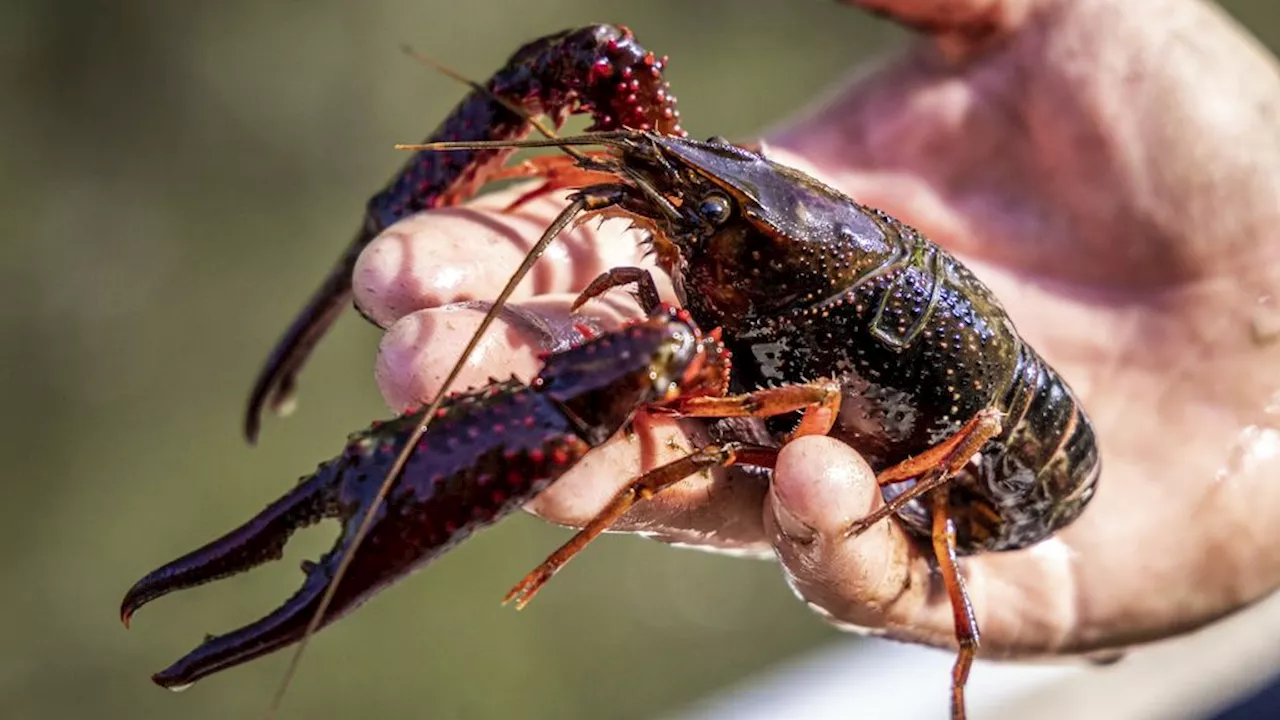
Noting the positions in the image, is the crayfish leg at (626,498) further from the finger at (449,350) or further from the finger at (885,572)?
the finger at (449,350)

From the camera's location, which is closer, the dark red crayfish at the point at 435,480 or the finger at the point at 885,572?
the dark red crayfish at the point at 435,480

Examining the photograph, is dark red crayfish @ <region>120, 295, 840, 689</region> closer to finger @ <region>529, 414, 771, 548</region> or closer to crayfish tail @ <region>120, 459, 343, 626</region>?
crayfish tail @ <region>120, 459, 343, 626</region>

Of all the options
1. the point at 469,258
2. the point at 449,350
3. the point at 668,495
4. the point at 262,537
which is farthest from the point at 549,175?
the point at 262,537

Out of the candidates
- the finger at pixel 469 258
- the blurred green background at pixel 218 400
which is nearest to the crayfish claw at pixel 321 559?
the finger at pixel 469 258

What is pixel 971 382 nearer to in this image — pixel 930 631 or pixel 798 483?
pixel 798 483

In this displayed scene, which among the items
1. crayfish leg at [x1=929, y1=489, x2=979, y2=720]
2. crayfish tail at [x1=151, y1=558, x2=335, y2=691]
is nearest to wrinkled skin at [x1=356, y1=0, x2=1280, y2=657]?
crayfish leg at [x1=929, y1=489, x2=979, y2=720]

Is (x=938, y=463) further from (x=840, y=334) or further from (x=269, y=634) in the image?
(x=269, y=634)

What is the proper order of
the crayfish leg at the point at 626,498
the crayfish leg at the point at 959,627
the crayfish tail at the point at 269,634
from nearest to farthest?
the crayfish tail at the point at 269,634
the crayfish leg at the point at 626,498
the crayfish leg at the point at 959,627
